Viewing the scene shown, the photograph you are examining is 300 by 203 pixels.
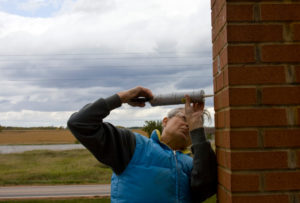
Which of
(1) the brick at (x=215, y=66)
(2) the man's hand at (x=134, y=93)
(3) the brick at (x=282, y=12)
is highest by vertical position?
(3) the brick at (x=282, y=12)

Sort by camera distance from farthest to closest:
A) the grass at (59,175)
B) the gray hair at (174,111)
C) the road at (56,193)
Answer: the grass at (59,175) < the road at (56,193) < the gray hair at (174,111)

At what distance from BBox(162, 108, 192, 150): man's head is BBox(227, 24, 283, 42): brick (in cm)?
104

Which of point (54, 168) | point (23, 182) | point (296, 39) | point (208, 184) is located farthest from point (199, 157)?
point (54, 168)

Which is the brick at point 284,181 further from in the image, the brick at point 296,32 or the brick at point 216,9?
the brick at point 216,9

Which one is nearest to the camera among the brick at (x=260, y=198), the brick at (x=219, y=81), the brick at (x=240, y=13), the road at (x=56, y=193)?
the brick at (x=260, y=198)

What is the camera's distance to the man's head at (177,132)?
8.91 feet

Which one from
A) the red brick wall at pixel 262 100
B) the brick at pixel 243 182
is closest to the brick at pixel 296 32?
the red brick wall at pixel 262 100

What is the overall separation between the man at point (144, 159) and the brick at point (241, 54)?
0.68 m

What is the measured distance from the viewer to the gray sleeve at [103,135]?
2350 millimetres

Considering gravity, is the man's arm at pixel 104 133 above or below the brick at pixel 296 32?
below

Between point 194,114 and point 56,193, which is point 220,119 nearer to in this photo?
point 194,114

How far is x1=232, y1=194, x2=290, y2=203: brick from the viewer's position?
1.74 m

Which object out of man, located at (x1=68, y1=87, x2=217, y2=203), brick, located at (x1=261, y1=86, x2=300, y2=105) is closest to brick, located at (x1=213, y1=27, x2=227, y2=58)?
brick, located at (x1=261, y1=86, x2=300, y2=105)

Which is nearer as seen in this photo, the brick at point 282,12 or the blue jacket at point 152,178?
the brick at point 282,12
